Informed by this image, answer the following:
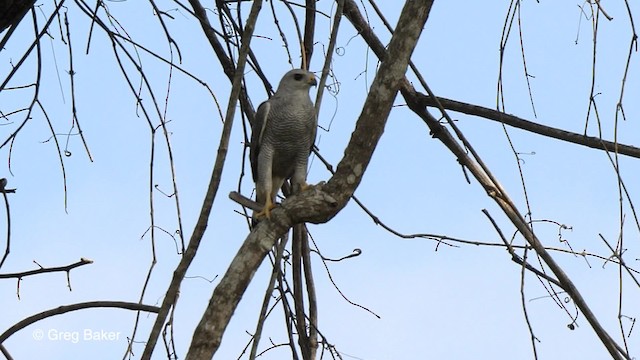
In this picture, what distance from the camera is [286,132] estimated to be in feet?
14.6

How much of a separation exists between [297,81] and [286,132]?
267 mm

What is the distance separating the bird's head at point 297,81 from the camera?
175 inches

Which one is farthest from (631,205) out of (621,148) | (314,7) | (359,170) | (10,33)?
(10,33)

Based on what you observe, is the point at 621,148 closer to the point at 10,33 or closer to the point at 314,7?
the point at 314,7

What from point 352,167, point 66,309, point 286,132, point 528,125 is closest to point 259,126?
point 286,132

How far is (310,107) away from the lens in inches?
180

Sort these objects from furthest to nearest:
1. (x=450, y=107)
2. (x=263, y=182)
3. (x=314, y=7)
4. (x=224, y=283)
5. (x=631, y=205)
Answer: (x=263, y=182) < (x=314, y=7) < (x=450, y=107) < (x=631, y=205) < (x=224, y=283)

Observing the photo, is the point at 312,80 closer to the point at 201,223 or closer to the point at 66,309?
the point at 66,309

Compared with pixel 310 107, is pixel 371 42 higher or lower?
lower

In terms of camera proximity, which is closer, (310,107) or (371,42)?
(371,42)

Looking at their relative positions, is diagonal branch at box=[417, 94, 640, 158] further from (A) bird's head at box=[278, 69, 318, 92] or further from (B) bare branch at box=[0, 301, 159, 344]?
(B) bare branch at box=[0, 301, 159, 344]

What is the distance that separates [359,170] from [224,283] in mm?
473

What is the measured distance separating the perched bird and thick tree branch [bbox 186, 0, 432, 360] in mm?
1953

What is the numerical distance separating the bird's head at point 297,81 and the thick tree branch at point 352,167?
6.57ft
